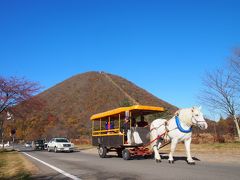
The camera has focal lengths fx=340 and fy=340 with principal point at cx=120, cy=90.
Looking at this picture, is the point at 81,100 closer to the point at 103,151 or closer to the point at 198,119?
the point at 103,151

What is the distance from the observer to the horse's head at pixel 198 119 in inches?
551

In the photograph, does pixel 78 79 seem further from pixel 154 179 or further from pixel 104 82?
pixel 154 179

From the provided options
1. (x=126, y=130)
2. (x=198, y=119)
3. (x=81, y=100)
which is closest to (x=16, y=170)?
(x=126, y=130)

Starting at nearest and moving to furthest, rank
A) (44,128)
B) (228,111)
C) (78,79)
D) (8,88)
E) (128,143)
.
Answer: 1. (128,143)
2. (228,111)
3. (8,88)
4. (44,128)
5. (78,79)

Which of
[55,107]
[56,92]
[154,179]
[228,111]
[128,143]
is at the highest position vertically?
[56,92]

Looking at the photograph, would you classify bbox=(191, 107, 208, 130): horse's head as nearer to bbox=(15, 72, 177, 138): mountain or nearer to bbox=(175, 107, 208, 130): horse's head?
bbox=(175, 107, 208, 130): horse's head

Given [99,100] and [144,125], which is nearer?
[144,125]

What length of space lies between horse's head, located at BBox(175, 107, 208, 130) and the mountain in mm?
55496

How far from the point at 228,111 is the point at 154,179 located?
80.9 ft

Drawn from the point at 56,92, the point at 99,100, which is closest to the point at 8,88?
the point at 99,100

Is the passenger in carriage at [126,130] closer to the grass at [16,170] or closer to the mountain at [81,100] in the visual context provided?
the grass at [16,170]

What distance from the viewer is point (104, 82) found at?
119 metres

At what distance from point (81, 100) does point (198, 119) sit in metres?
90.4

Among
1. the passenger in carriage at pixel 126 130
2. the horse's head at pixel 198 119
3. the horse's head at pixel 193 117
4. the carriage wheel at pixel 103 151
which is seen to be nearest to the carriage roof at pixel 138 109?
the passenger in carriage at pixel 126 130
